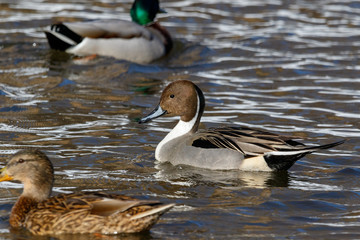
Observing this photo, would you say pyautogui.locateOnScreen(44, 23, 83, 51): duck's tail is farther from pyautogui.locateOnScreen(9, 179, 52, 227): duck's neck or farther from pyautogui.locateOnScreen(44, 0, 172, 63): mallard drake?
pyautogui.locateOnScreen(9, 179, 52, 227): duck's neck

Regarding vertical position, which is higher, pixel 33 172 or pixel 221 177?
pixel 33 172

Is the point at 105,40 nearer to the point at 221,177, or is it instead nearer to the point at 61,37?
the point at 61,37

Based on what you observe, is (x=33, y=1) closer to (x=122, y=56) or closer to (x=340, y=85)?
(x=122, y=56)

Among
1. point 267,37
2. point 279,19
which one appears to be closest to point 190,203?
point 267,37

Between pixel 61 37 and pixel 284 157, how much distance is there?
24.4 feet

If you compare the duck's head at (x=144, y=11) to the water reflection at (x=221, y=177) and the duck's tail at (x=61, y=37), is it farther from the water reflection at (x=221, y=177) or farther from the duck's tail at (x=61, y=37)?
the water reflection at (x=221, y=177)

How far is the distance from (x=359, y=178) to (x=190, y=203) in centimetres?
205

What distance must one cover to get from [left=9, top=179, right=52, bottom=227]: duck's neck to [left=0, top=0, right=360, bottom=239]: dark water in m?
0.13

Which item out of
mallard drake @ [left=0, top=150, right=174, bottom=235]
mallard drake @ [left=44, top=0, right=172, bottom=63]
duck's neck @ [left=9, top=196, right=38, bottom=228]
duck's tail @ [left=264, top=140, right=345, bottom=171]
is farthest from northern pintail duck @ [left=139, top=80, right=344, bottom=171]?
mallard drake @ [left=44, top=0, right=172, bottom=63]

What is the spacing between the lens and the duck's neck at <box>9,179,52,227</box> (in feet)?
20.7

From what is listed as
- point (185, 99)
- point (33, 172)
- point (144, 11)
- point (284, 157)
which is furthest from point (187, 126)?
point (144, 11)

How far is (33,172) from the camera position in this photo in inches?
252

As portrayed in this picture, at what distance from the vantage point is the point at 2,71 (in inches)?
521

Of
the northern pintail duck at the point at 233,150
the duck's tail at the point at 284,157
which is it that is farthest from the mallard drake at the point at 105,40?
the duck's tail at the point at 284,157
